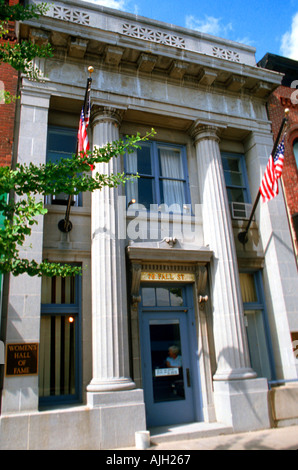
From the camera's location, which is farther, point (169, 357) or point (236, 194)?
point (236, 194)

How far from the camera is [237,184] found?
12242 millimetres

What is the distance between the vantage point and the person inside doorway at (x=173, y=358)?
31.1 ft

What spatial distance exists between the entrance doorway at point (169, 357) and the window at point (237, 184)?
3203mm

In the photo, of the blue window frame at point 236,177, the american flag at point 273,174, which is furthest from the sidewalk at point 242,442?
the blue window frame at point 236,177

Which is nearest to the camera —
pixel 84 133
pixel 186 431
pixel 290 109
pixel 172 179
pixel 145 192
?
pixel 84 133

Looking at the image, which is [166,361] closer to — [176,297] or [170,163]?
[176,297]

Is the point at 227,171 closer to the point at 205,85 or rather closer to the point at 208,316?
the point at 205,85

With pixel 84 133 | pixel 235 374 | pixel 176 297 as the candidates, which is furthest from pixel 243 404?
pixel 84 133

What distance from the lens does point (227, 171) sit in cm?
1223

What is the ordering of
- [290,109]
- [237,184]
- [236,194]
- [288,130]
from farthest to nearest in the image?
1. [290,109]
2. [288,130]
3. [237,184]
4. [236,194]

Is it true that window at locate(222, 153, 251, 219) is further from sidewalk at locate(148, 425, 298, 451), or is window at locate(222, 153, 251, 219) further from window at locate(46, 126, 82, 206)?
sidewalk at locate(148, 425, 298, 451)

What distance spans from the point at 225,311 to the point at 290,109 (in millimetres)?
7728

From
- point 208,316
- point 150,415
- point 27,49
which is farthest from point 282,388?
point 27,49

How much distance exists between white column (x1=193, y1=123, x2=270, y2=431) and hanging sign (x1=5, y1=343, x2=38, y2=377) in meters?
4.38
